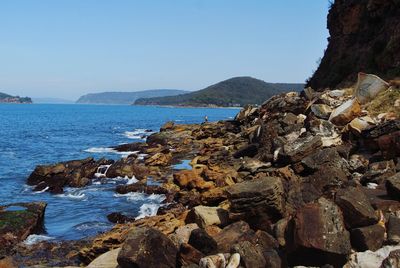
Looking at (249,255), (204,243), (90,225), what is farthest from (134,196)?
(249,255)

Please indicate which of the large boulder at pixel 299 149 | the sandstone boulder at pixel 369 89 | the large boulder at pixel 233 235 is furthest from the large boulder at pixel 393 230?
the sandstone boulder at pixel 369 89

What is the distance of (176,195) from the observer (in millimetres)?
23266

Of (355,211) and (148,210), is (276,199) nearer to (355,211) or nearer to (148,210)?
(355,211)

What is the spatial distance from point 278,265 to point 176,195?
12838 mm

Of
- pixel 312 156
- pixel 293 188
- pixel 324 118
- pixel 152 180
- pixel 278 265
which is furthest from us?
pixel 152 180

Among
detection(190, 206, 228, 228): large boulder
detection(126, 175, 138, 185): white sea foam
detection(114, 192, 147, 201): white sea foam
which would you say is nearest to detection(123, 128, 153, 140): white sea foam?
detection(126, 175, 138, 185): white sea foam

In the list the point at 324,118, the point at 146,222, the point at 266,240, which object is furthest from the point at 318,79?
the point at 266,240

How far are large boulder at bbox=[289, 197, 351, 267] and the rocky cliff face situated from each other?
23.4 meters

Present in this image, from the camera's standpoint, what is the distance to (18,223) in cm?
1858

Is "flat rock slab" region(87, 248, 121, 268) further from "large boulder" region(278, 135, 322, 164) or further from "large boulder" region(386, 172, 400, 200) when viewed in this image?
"large boulder" region(278, 135, 322, 164)

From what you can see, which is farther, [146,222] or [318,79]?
[318,79]

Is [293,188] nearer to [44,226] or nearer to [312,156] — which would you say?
[312,156]

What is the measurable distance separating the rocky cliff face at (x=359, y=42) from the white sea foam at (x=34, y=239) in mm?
24326

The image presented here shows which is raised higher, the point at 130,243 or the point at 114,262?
the point at 130,243
